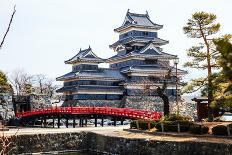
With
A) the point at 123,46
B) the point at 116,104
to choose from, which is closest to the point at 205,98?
the point at 116,104

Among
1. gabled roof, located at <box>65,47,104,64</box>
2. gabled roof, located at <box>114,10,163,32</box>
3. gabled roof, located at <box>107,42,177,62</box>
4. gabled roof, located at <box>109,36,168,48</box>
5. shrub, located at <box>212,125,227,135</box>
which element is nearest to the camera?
shrub, located at <box>212,125,227,135</box>

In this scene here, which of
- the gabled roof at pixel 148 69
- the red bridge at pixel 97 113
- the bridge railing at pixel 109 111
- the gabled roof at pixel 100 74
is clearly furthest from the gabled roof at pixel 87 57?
the bridge railing at pixel 109 111

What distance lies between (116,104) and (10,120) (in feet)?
61.2

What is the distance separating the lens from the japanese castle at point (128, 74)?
6375cm

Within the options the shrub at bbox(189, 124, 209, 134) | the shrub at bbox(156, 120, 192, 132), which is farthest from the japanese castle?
the shrub at bbox(189, 124, 209, 134)

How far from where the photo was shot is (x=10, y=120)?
55344mm

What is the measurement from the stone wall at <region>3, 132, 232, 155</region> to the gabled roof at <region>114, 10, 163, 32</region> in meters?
38.9

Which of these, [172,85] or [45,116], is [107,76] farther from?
[45,116]

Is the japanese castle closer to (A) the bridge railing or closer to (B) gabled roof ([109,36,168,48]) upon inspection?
(B) gabled roof ([109,36,168,48])

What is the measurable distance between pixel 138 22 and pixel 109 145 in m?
44.3

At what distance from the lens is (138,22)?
71500 mm

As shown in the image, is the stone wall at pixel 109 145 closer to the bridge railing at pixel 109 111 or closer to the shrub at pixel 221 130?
the shrub at pixel 221 130

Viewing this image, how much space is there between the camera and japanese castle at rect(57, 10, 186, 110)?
209 ft

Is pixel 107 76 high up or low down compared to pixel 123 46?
down
